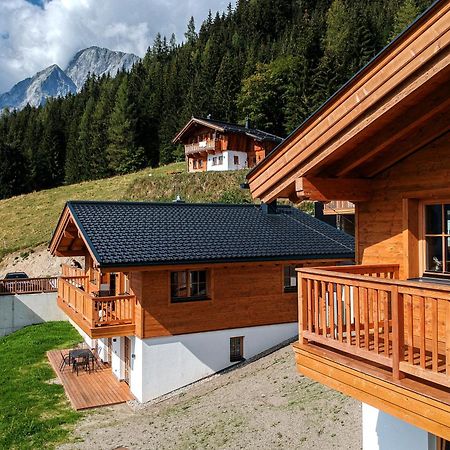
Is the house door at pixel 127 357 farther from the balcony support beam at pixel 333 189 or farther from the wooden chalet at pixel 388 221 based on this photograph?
the balcony support beam at pixel 333 189

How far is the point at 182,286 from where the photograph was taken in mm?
15672

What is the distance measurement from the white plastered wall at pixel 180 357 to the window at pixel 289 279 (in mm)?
1683

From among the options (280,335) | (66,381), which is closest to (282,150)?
(280,335)

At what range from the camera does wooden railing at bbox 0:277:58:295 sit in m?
26.2

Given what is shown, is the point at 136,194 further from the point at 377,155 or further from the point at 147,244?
the point at 377,155

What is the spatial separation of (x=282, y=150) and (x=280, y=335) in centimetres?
1159

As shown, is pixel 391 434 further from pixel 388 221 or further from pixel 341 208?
pixel 341 208

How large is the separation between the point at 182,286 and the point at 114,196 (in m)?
31.9

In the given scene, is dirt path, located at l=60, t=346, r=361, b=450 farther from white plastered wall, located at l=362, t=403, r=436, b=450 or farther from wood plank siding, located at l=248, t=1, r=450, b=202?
wood plank siding, located at l=248, t=1, r=450, b=202

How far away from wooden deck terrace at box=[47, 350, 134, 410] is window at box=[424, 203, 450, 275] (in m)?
11.4

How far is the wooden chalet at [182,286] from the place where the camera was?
14.8 metres

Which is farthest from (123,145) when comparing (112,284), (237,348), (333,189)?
(333,189)

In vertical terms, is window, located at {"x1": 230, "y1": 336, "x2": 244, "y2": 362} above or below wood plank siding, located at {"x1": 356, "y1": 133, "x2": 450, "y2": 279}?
below

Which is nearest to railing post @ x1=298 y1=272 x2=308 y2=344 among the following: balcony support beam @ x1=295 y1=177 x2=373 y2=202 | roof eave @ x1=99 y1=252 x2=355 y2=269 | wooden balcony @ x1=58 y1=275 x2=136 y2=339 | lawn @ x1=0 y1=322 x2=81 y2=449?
balcony support beam @ x1=295 y1=177 x2=373 y2=202
